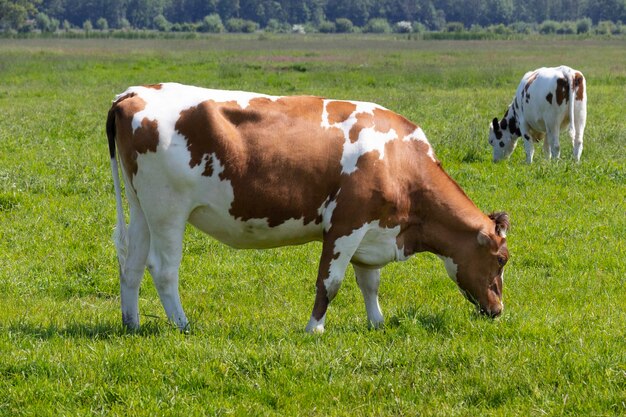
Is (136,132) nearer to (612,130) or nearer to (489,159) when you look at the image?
(489,159)

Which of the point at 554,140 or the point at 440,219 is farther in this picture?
the point at 554,140

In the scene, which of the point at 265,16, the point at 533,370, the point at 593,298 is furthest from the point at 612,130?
the point at 265,16

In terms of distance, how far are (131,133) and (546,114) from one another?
1120 centimetres

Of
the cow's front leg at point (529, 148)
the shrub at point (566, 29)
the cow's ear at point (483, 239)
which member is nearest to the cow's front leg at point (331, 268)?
the cow's ear at point (483, 239)

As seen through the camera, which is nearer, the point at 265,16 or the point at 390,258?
the point at 390,258

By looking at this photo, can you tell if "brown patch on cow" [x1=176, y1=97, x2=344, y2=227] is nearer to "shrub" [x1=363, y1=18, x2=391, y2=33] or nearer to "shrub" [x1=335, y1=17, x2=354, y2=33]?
"shrub" [x1=363, y1=18, x2=391, y2=33]

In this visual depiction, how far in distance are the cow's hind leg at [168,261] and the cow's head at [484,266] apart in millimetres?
2246

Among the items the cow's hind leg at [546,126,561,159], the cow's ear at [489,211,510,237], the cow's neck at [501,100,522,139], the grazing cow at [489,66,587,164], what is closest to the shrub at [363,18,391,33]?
the cow's neck at [501,100,522,139]

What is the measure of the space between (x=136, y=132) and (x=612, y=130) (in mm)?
13311

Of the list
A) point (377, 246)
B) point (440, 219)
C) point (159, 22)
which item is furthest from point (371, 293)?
point (159, 22)

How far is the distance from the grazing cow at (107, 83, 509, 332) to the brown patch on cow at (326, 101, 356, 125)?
0.01 meters

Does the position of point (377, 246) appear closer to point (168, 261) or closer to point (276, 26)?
point (168, 261)

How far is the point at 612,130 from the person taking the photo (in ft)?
58.7

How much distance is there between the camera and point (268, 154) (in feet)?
22.7
